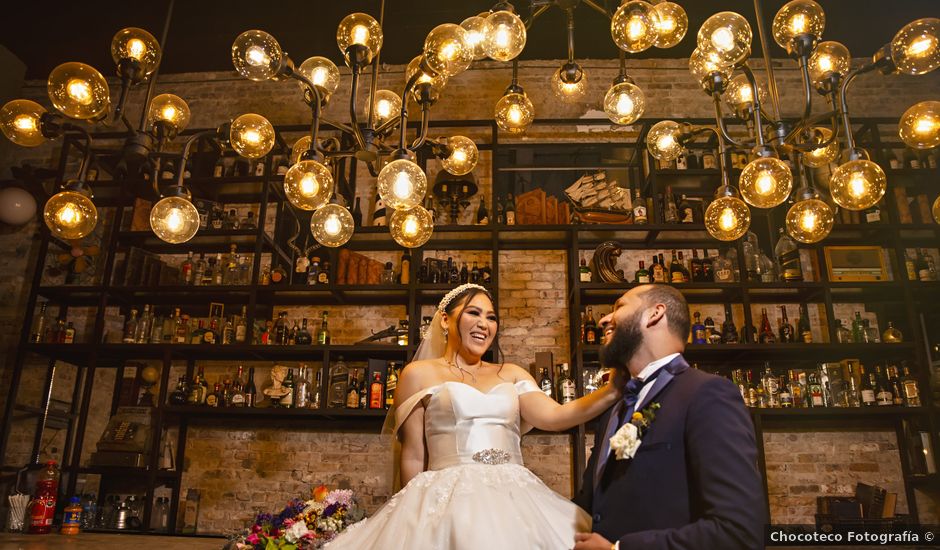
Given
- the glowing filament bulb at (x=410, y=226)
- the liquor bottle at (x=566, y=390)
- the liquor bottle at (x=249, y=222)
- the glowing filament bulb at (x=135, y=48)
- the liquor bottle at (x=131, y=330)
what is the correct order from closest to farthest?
the glowing filament bulb at (x=135, y=48)
the glowing filament bulb at (x=410, y=226)
the liquor bottle at (x=566, y=390)
the liquor bottle at (x=131, y=330)
the liquor bottle at (x=249, y=222)

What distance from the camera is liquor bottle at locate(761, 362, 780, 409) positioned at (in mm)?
5051

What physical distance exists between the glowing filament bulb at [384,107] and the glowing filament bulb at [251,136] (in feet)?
2.70

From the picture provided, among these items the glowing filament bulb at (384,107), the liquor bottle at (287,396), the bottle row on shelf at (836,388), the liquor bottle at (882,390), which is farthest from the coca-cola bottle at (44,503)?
the liquor bottle at (882,390)

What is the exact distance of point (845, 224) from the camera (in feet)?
17.7

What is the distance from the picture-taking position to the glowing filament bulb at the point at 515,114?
365 cm

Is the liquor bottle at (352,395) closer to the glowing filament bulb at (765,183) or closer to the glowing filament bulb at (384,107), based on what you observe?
the glowing filament bulb at (384,107)

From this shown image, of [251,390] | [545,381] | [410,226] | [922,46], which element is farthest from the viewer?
[251,390]

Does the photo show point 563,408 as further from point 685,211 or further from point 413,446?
point 685,211

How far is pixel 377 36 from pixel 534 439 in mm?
3450

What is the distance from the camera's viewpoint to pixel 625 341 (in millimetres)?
2082

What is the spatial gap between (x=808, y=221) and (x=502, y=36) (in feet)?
5.51

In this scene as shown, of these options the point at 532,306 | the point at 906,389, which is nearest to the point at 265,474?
the point at 532,306

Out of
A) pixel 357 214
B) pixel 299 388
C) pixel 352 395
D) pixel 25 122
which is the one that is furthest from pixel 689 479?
pixel 357 214

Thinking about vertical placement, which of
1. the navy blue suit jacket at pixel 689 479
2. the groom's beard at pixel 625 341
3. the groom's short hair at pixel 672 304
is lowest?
the navy blue suit jacket at pixel 689 479
